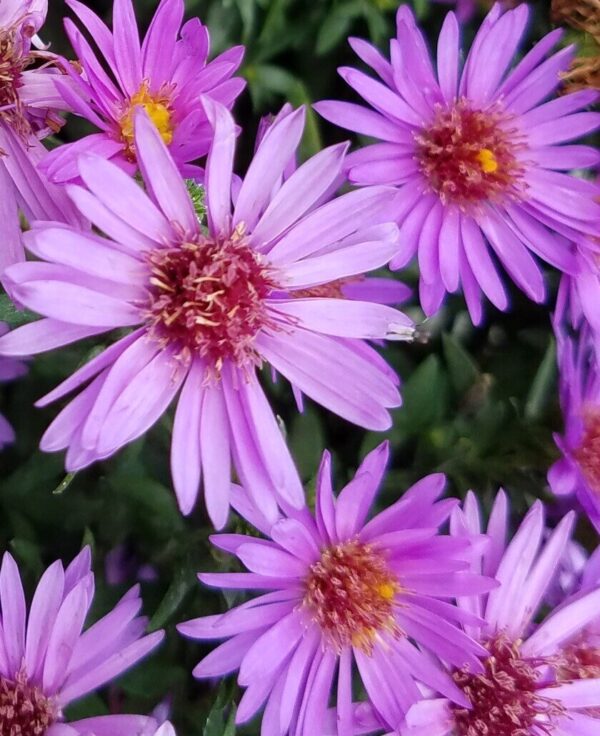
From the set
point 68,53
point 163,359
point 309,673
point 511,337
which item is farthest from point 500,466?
point 68,53

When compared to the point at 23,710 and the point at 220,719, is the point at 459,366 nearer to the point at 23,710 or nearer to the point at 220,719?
the point at 220,719

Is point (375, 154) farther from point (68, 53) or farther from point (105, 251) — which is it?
point (68, 53)

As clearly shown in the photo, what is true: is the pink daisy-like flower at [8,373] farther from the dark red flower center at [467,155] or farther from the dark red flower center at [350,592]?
the dark red flower center at [467,155]

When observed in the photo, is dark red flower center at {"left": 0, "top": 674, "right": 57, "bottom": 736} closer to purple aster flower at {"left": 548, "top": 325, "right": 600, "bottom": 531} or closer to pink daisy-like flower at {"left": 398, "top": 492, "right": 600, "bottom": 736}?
pink daisy-like flower at {"left": 398, "top": 492, "right": 600, "bottom": 736}

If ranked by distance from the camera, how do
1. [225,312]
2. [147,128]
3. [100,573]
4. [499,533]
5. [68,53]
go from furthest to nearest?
[68,53] → [100,573] → [499,533] → [225,312] → [147,128]

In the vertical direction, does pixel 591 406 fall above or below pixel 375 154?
below

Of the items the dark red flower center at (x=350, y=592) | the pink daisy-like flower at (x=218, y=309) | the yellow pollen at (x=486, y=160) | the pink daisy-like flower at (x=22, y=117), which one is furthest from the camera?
the yellow pollen at (x=486, y=160)

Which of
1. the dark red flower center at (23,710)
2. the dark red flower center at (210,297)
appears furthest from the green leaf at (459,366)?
the dark red flower center at (23,710)
